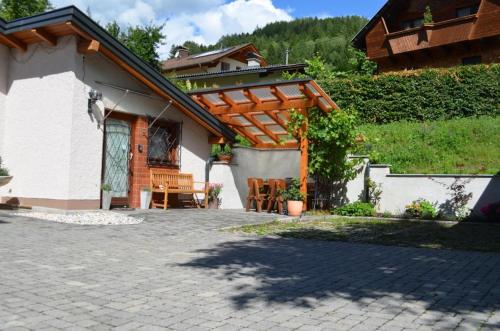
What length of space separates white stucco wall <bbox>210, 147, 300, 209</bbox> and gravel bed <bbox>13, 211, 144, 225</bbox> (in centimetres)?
493

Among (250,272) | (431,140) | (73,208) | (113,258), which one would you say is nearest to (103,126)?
(73,208)

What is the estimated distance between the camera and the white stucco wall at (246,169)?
579 inches

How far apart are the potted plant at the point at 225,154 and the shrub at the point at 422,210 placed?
18.0 feet

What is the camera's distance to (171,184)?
13062 millimetres

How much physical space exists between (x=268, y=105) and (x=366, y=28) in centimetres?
1684

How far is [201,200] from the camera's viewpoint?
1416cm

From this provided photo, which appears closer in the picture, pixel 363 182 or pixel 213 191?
pixel 363 182

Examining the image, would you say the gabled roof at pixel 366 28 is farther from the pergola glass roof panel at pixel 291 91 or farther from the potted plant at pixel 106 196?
the potted plant at pixel 106 196

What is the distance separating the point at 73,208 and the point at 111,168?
1663 mm

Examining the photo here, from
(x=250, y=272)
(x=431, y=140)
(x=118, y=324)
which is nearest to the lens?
(x=118, y=324)

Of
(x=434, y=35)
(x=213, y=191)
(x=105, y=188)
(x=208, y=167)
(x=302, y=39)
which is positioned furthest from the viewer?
(x=302, y=39)

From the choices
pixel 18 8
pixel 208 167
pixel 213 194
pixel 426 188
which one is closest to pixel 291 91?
pixel 208 167

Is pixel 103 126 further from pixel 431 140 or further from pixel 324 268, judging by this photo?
pixel 431 140

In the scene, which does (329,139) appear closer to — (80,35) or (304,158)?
(304,158)
